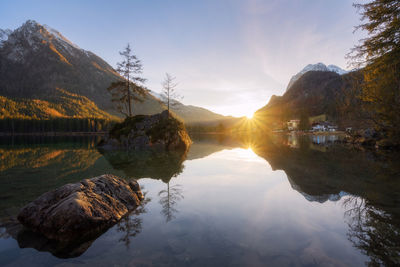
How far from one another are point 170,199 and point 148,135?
20141 millimetres

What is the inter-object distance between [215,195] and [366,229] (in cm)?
400

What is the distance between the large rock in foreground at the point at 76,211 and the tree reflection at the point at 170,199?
935mm

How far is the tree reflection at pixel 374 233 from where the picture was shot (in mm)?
3195

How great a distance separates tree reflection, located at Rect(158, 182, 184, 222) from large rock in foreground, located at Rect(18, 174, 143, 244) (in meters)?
0.94

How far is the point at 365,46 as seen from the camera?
15477mm

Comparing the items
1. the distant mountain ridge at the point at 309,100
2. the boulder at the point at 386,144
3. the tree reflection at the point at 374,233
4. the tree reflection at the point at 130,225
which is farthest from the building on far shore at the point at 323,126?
the tree reflection at the point at 130,225

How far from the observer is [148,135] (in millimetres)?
25406

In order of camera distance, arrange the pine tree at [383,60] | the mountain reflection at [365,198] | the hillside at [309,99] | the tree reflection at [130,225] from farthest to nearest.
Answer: the hillside at [309,99]
the pine tree at [383,60]
the tree reflection at [130,225]
the mountain reflection at [365,198]

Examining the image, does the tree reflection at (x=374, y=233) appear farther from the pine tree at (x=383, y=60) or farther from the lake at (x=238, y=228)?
the pine tree at (x=383, y=60)

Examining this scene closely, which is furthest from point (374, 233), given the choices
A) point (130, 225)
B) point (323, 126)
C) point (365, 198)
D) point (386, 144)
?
point (323, 126)

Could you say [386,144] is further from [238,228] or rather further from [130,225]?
[130,225]

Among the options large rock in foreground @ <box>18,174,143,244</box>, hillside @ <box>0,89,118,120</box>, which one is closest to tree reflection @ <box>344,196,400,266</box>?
large rock in foreground @ <box>18,174,143,244</box>

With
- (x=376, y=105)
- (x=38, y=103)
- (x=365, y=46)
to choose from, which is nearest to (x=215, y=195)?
(x=376, y=105)

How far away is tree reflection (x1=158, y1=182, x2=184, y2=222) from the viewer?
517 cm
